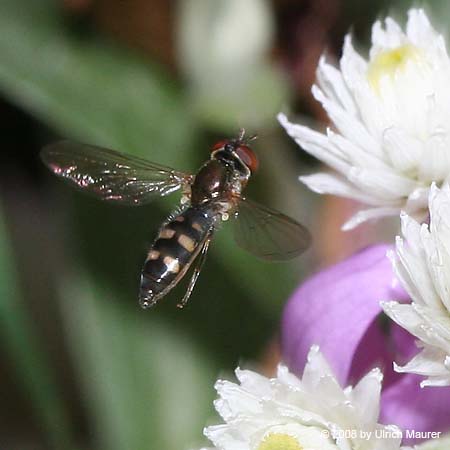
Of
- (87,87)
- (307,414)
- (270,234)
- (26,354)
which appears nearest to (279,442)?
(307,414)

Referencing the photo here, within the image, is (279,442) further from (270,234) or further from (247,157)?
(247,157)

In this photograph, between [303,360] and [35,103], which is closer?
[303,360]

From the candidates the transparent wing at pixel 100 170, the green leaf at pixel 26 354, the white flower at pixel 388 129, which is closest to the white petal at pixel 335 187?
the white flower at pixel 388 129

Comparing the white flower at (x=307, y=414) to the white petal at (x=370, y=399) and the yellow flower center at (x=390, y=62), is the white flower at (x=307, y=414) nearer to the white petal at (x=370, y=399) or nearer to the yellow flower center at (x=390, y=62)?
the white petal at (x=370, y=399)

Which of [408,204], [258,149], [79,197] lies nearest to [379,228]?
[258,149]

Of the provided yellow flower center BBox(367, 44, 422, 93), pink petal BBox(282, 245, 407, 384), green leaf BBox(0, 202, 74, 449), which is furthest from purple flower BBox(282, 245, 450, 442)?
green leaf BBox(0, 202, 74, 449)

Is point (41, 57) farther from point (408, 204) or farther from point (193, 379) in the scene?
point (408, 204)
